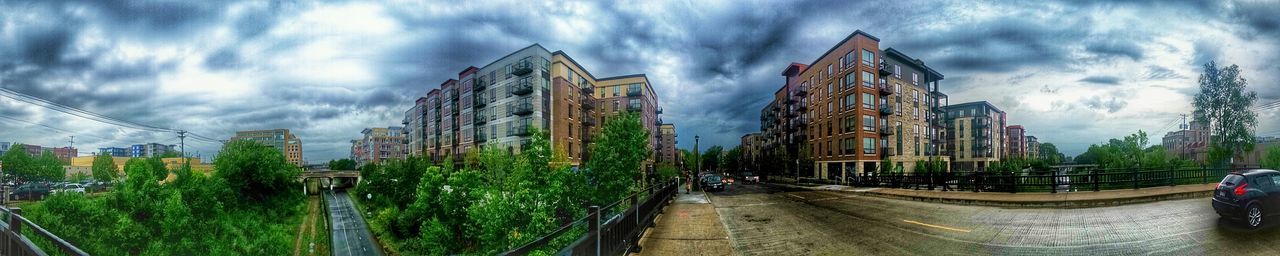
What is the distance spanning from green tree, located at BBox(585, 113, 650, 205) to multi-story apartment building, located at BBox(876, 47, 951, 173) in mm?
39045

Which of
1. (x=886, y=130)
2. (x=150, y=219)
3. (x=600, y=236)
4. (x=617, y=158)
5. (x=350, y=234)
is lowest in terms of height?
(x=350, y=234)

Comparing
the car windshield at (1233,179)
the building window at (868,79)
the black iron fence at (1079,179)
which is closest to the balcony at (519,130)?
the building window at (868,79)

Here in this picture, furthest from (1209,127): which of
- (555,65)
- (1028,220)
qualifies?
(555,65)

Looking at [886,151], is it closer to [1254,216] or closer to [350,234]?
[1254,216]

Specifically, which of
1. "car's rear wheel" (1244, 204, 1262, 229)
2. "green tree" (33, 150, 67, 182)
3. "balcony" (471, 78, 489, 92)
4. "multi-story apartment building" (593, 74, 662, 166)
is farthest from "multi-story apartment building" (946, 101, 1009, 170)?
"green tree" (33, 150, 67, 182)

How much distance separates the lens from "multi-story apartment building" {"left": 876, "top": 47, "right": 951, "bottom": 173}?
155 ft

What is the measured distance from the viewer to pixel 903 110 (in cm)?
4959

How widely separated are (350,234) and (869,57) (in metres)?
75.7

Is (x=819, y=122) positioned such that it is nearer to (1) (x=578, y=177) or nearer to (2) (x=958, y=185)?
(2) (x=958, y=185)

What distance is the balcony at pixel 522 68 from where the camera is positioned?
4891 centimetres

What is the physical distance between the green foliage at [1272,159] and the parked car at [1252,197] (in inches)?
1108

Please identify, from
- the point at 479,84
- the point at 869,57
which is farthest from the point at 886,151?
the point at 479,84

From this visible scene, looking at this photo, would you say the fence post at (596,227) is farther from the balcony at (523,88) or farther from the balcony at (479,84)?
the balcony at (479,84)

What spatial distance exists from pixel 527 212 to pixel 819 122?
44858 mm
